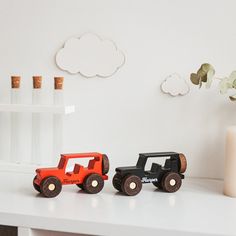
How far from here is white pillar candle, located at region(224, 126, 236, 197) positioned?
1.06 m

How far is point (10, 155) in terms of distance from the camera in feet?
4.52

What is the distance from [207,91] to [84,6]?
0.47m

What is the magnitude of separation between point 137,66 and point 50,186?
0.49 metres

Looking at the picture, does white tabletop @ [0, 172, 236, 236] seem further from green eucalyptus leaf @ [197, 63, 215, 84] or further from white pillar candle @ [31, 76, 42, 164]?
green eucalyptus leaf @ [197, 63, 215, 84]

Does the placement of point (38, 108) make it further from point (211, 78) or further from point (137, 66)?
point (211, 78)

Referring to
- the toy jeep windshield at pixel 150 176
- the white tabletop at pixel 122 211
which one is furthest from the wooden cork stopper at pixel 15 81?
the toy jeep windshield at pixel 150 176

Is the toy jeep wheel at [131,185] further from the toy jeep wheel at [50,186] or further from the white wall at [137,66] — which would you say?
the white wall at [137,66]

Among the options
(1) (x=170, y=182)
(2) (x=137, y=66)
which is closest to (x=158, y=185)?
(1) (x=170, y=182)

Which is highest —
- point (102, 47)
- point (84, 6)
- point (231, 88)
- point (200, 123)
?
point (84, 6)

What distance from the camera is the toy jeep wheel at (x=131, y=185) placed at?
1052 mm

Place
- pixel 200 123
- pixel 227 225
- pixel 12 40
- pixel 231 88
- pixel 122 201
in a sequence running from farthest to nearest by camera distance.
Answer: pixel 12 40, pixel 200 123, pixel 231 88, pixel 122 201, pixel 227 225

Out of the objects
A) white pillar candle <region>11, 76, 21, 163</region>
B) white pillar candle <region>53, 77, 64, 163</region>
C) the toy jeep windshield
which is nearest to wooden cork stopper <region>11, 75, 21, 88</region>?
white pillar candle <region>11, 76, 21, 163</region>

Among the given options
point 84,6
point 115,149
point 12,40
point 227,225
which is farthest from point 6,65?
point 227,225

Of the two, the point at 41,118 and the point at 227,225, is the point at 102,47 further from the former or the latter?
the point at 227,225
